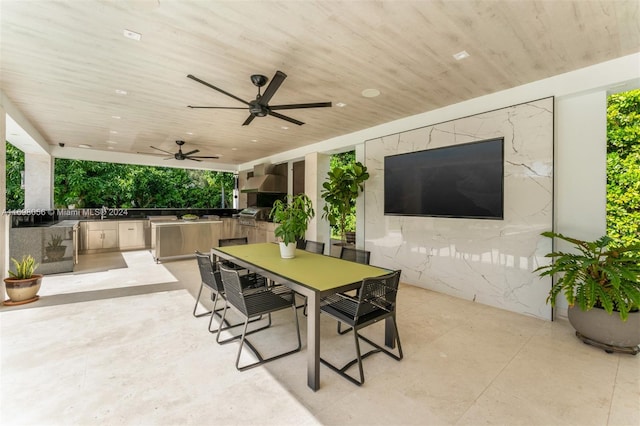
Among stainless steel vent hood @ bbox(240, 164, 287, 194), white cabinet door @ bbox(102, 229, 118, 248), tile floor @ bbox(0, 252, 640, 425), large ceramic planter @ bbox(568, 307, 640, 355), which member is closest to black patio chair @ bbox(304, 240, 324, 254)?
tile floor @ bbox(0, 252, 640, 425)

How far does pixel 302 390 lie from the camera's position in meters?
1.95

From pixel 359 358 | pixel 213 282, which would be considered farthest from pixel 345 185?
pixel 359 358

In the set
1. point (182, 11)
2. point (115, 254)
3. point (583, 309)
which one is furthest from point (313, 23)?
point (115, 254)

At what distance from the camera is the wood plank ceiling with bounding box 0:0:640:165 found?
2.11 meters

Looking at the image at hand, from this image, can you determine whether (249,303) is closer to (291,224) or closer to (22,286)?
(291,224)

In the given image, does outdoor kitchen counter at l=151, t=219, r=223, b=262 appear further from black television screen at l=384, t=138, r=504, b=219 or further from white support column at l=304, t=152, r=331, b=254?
black television screen at l=384, t=138, r=504, b=219

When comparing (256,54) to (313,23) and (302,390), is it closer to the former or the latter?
(313,23)

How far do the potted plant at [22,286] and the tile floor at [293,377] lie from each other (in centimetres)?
45

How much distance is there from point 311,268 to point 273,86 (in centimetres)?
179

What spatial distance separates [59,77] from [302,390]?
14.0 feet

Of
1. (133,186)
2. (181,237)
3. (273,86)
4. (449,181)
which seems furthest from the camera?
(133,186)

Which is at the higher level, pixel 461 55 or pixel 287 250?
pixel 461 55

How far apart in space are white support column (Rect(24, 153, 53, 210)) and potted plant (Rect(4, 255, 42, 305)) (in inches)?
161

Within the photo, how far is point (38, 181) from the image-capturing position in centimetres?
666
